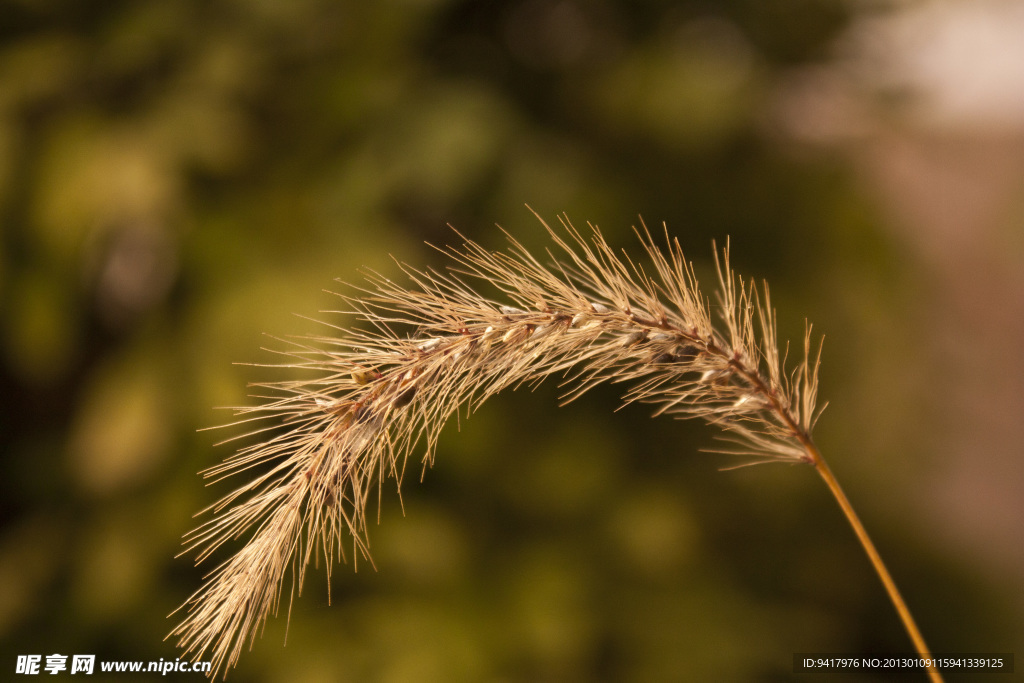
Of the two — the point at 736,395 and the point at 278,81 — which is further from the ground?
the point at 278,81

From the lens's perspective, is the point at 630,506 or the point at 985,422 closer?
the point at 630,506

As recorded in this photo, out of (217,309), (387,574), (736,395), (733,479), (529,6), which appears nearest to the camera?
(736,395)

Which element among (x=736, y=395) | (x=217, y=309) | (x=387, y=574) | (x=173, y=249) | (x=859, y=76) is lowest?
(x=387, y=574)

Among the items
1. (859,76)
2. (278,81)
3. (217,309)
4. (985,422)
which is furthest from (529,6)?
(985,422)

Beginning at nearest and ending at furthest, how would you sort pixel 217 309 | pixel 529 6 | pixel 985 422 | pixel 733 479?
pixel 217 309 < pixel 529 6 < pixel 733 479 < pixel 985 422

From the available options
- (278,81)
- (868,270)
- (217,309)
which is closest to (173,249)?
(217,309)

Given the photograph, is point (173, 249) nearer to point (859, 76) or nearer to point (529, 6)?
point (529, 6)
